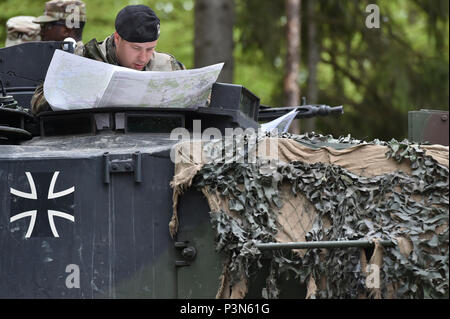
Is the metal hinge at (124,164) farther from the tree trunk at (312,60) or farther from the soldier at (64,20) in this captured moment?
the tree trunk at (312,60)

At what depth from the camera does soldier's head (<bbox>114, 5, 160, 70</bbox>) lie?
243 inches

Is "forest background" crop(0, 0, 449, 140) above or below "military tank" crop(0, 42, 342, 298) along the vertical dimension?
above

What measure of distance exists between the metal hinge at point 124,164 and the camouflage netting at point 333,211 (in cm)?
21

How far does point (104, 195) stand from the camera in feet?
17.4

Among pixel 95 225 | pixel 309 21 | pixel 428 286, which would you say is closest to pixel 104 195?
pixel 95 225

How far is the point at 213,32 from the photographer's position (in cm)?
1292

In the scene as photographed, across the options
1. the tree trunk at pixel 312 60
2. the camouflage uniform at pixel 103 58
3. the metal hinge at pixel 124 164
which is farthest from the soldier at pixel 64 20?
the tree trunk at pixel 312 60

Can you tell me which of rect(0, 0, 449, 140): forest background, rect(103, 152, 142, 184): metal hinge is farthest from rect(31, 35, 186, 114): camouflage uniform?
rect(0, 0, 449, 140): forest background

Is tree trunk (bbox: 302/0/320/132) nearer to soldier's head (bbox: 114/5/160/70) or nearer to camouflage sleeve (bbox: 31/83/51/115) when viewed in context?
soldier's head (bbox: 114/5/160/70)

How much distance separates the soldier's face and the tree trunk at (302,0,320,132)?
837 centimetres

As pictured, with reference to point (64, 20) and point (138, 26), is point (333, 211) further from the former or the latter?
point (64, 20)

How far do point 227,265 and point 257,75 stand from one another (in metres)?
11.6

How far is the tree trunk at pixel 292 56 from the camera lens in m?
13.9
